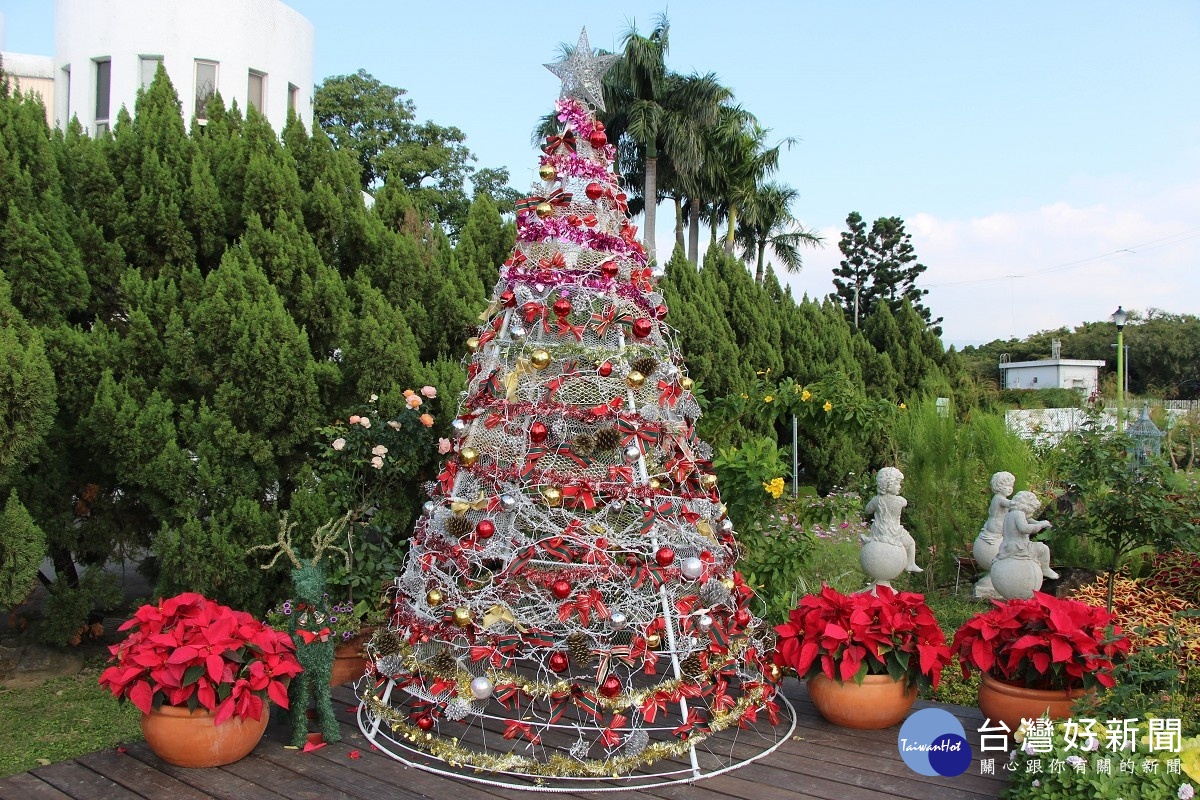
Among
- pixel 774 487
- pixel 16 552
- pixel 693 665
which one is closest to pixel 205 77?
pixel 16 552

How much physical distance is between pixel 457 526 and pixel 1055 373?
40.3 metres

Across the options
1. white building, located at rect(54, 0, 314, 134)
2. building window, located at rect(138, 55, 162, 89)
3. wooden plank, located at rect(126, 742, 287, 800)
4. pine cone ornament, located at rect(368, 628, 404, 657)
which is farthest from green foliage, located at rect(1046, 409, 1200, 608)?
building window, located at rect(138, 55, 162, 89)

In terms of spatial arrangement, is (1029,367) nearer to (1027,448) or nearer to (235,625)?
(1027,448)

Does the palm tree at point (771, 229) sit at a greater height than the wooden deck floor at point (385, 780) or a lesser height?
greater

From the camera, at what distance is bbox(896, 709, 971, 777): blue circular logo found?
3746 mm

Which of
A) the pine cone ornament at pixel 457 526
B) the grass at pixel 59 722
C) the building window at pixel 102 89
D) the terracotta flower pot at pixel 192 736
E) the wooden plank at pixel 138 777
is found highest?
the building window at pixel 102 89

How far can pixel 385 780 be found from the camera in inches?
146

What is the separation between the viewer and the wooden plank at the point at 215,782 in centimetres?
357

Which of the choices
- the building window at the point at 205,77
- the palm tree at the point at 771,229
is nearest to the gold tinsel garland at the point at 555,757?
the building window at the point at 205,77

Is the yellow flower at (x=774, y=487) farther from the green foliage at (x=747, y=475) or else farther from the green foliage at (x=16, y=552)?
the green foliage at (x=16, y=552)

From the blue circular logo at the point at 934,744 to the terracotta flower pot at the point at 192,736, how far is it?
2967 mm

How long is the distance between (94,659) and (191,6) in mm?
9555

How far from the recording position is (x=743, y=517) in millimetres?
5926

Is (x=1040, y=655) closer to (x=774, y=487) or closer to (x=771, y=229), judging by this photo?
(x=774, y=487)
